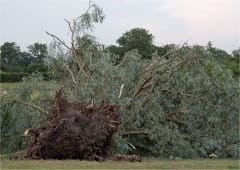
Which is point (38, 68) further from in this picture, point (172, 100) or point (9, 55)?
point (9, 55)

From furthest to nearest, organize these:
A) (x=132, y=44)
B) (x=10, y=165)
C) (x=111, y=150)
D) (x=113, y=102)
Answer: (x=132, y=44) → (x=113, y=102) → (x=111, y=150) → (x=10, y=165)

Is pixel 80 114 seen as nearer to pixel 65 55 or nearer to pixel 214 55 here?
pixel 65 55

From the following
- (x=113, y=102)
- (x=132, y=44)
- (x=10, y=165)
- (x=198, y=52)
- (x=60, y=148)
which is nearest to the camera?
(x=10, y=165)

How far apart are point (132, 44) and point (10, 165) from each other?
16.4 meters

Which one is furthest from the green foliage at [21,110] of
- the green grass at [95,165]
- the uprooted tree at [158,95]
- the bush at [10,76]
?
the bush at [10,76]

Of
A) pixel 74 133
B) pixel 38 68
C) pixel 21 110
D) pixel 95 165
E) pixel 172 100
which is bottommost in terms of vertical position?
pixel 95 165

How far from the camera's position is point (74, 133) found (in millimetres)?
9766

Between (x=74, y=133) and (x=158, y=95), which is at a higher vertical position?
(x=158, y=95)

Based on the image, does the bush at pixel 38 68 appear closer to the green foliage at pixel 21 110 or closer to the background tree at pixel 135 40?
the green foliage at pixel 21 110

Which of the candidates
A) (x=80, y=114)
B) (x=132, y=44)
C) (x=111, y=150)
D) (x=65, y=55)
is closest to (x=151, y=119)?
(x=111, y=150)

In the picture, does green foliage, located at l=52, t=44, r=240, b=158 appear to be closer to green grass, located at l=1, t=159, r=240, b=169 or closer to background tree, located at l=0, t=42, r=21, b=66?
green grass, located at l=1, t=159, r=240, b=169

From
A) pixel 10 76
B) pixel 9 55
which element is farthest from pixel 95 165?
pixel 9 55

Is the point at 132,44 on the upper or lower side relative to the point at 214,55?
upper

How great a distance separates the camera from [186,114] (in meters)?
12.2
